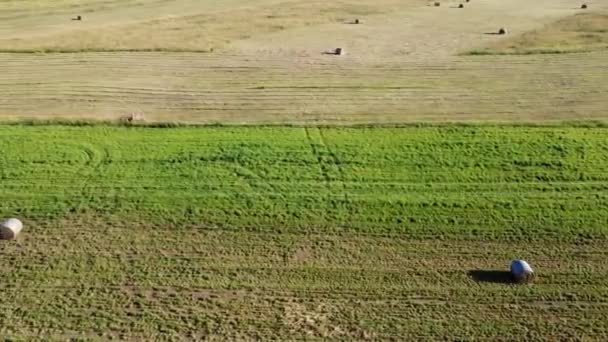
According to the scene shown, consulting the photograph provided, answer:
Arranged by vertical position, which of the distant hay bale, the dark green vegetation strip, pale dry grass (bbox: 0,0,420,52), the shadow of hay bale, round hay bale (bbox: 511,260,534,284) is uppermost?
pale dry grass (bbox: 0,0,420,52)

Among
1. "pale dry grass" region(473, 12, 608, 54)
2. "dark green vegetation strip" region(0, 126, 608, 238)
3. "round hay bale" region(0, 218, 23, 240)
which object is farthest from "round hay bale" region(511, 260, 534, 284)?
"pale dry grass" region(473, 12, 608, 54)

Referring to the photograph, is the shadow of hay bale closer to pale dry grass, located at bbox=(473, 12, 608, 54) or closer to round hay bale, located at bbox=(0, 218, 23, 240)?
round hay bale, located at bbox=(0, 218, 23, 240)

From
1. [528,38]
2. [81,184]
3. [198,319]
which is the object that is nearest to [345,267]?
[198,319]

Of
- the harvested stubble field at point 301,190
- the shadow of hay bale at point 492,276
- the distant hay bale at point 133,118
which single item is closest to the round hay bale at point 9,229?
the harvested stubble field at point 301,190

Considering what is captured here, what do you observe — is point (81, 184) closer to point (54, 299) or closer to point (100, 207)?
point (100, 207)

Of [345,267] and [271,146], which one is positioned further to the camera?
[271,146]

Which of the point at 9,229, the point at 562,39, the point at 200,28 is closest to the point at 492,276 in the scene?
the point at 9,229
